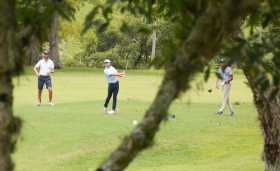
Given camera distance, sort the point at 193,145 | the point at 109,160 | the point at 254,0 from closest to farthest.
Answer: the point at 254,0, the point at 109,160, the point at 193,145

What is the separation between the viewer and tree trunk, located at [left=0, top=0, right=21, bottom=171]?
2.43 metres

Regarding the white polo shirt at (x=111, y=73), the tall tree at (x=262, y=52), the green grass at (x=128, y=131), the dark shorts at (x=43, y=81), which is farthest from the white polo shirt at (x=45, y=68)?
the tall tree at (x=262, y=52)

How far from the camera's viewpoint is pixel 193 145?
616 inches

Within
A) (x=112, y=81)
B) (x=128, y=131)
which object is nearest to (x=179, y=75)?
(x=128, y=131)

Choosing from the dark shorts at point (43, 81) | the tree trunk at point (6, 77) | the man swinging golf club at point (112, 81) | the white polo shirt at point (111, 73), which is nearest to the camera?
the tree trunk at point (6, 77)

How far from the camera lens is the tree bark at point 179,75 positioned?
2.29 metres

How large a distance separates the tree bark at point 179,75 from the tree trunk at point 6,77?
352 millimetres

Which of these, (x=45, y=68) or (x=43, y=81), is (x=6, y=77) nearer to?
(x=43, y=81)

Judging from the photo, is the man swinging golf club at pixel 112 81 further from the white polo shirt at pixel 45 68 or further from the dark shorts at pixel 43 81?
the white polo shirt at pixel 45 68

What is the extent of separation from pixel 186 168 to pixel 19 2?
413 inches

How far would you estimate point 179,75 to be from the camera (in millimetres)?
2344

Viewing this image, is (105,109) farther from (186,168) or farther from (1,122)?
(1,122)

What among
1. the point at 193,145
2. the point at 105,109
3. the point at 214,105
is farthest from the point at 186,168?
the point at 214,105

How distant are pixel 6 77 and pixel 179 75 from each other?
0.61m
